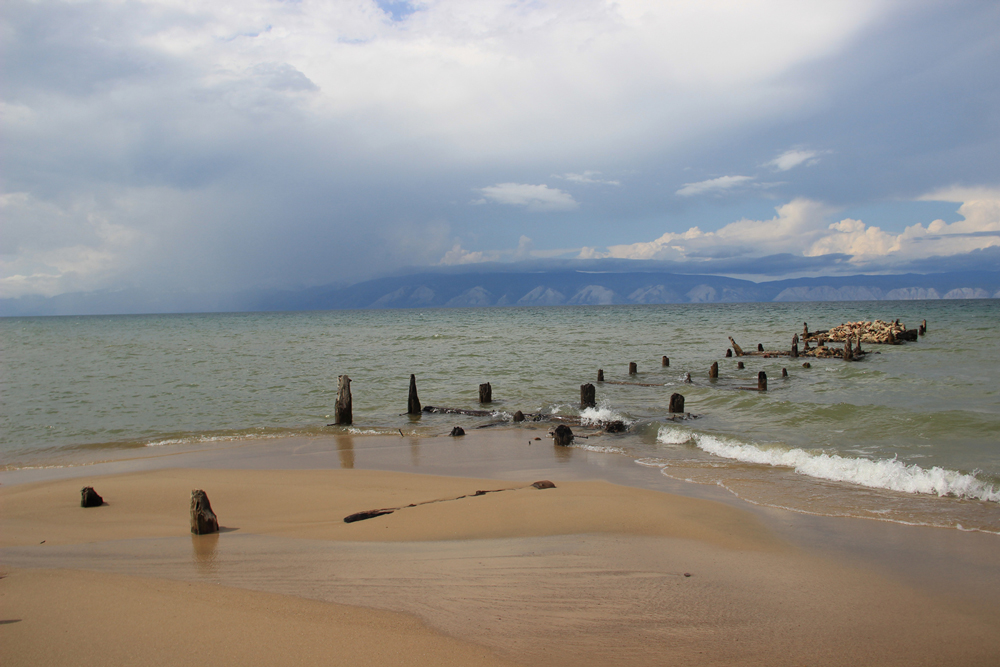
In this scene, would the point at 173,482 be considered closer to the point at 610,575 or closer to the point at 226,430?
the point at 226,430

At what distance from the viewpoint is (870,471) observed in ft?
28.5

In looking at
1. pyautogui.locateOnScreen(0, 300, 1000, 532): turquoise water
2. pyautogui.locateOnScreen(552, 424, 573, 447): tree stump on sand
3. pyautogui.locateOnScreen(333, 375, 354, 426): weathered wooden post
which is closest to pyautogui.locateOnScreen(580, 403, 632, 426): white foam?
pyautogui.locateOnScreen(0, 300, 1000, 532): turquoise water

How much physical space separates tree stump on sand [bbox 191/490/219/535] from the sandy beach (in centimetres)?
13

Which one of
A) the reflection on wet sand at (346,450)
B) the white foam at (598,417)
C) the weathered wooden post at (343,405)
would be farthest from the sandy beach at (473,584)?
the weathered wooden post at (343,405)

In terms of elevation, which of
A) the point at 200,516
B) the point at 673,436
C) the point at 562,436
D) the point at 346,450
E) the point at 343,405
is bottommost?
the point at 346,450

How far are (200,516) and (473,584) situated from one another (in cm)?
376

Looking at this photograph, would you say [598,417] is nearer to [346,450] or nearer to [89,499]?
[346,450]

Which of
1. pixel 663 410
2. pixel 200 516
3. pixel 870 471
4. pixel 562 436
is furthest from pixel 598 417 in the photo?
pixel 200 516

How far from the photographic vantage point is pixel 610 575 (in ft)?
17.1

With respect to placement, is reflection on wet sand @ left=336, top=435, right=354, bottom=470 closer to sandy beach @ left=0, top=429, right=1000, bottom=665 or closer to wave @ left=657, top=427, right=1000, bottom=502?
sandy beach @ left=0, top=429, right=1000, bottom=665

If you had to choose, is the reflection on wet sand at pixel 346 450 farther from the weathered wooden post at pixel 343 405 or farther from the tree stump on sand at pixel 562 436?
the tree stump on sand at pixel 562 436

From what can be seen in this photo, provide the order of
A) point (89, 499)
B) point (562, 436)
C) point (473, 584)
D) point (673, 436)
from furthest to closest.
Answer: point (673, 436), point (562, 436), point (89, 499), point (473, 584)

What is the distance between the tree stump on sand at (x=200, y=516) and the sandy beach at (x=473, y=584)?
128mm

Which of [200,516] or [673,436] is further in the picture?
[673,436]
